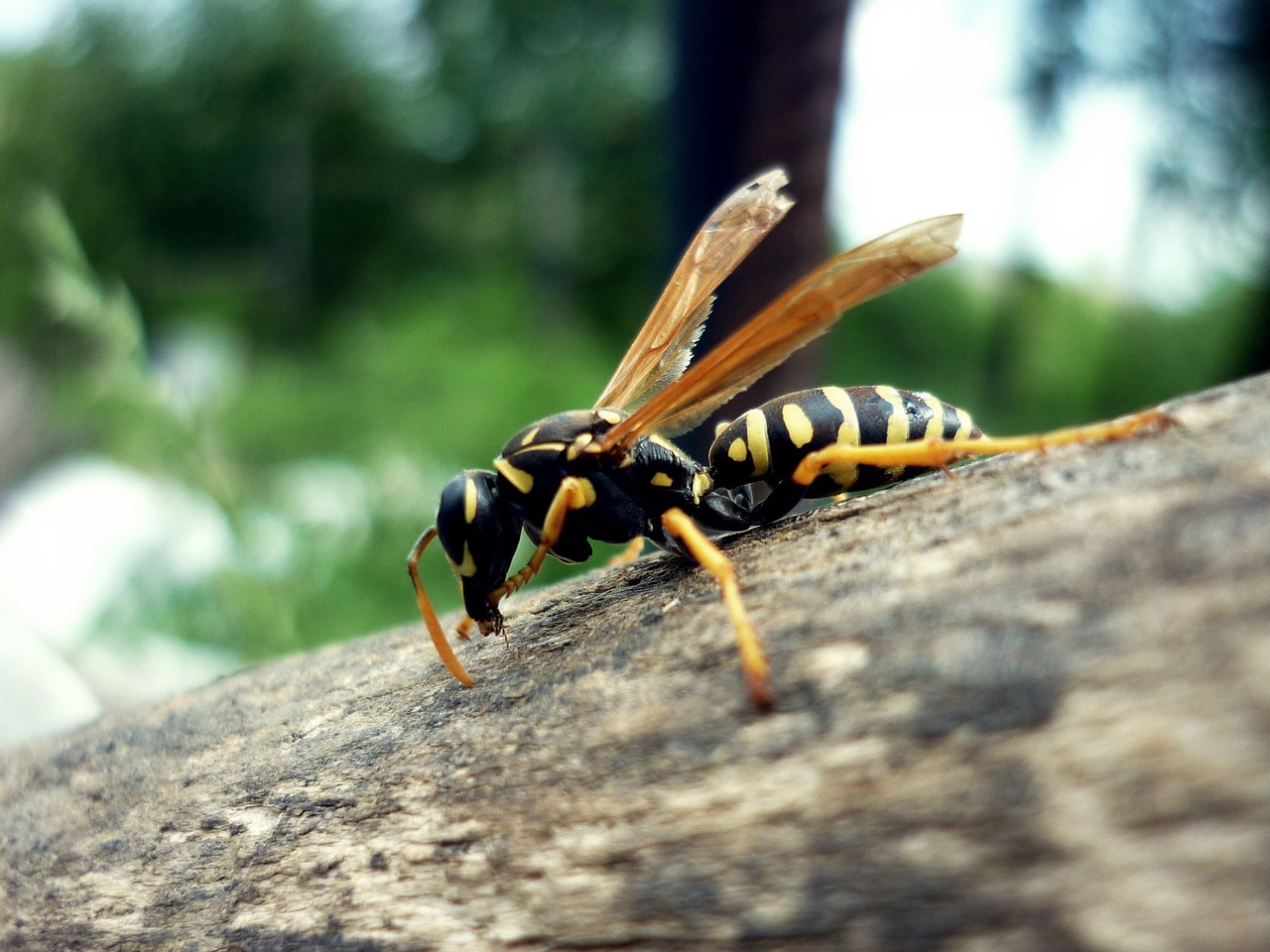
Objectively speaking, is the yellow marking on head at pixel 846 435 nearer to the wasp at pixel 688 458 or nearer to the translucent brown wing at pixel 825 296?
the wasp at pixel 688 458

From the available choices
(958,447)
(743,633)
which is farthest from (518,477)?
(958,447)

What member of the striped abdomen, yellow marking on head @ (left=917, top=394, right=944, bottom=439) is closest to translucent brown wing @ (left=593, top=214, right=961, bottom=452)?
the striped abdomen

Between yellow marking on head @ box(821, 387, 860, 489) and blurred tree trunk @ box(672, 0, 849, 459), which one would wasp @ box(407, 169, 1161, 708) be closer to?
yellow marking on head @ box(821, 387, 860, 489)

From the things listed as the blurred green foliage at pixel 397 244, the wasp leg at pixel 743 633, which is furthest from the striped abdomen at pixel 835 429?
the blurred green foliage at pixel 397 244

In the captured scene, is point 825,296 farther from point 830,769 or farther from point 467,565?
point 467,565

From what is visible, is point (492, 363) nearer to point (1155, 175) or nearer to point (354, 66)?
point (1155, 175)
